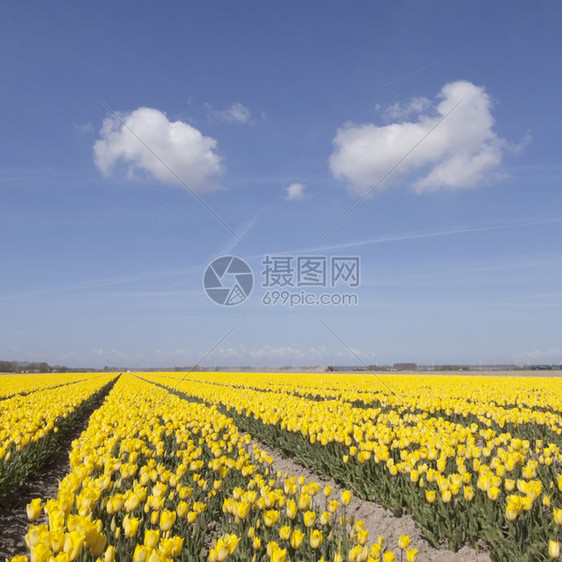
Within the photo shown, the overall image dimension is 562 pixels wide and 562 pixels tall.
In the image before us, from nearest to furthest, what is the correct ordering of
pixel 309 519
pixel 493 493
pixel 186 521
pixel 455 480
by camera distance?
1. pixel 309 519
2. pixel 186 521
3. pixel 493 493
4. pixel 455 480

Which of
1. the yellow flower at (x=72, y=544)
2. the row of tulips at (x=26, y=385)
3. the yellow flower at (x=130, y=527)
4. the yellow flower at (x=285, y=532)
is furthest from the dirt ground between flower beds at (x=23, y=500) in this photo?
the row of tulips at (x=26, y=385)

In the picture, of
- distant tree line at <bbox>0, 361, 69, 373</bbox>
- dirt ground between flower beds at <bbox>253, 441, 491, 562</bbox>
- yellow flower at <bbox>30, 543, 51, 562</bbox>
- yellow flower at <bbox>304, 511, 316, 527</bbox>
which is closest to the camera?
yellow flower at <bbox>30, 543, 51, 562</bbox>

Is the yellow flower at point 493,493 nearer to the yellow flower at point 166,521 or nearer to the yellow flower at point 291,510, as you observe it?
the yellow flower at point 291,510

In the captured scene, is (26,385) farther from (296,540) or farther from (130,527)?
(296,540)

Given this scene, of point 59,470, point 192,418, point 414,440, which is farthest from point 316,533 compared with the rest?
point 59,470

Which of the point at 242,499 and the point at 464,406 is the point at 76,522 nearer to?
the point at 242,499

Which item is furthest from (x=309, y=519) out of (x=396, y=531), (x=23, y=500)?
(x=23, y=500)

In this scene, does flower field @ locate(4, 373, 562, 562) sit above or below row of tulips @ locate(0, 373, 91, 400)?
above

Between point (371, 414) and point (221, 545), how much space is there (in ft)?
20.7

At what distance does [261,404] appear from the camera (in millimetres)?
10039

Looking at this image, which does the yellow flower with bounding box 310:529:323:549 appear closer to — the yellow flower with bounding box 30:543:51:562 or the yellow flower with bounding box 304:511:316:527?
the yellow flower with bounding box 304:511:316:527

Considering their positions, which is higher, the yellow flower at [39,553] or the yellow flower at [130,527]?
the yellow flower at [39,553]

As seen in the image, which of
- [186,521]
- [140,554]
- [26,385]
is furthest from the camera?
[26,385]

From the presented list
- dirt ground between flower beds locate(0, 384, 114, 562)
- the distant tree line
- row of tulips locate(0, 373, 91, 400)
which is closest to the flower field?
dirt ground between flower beds locate(0, 384, 114, 562)
